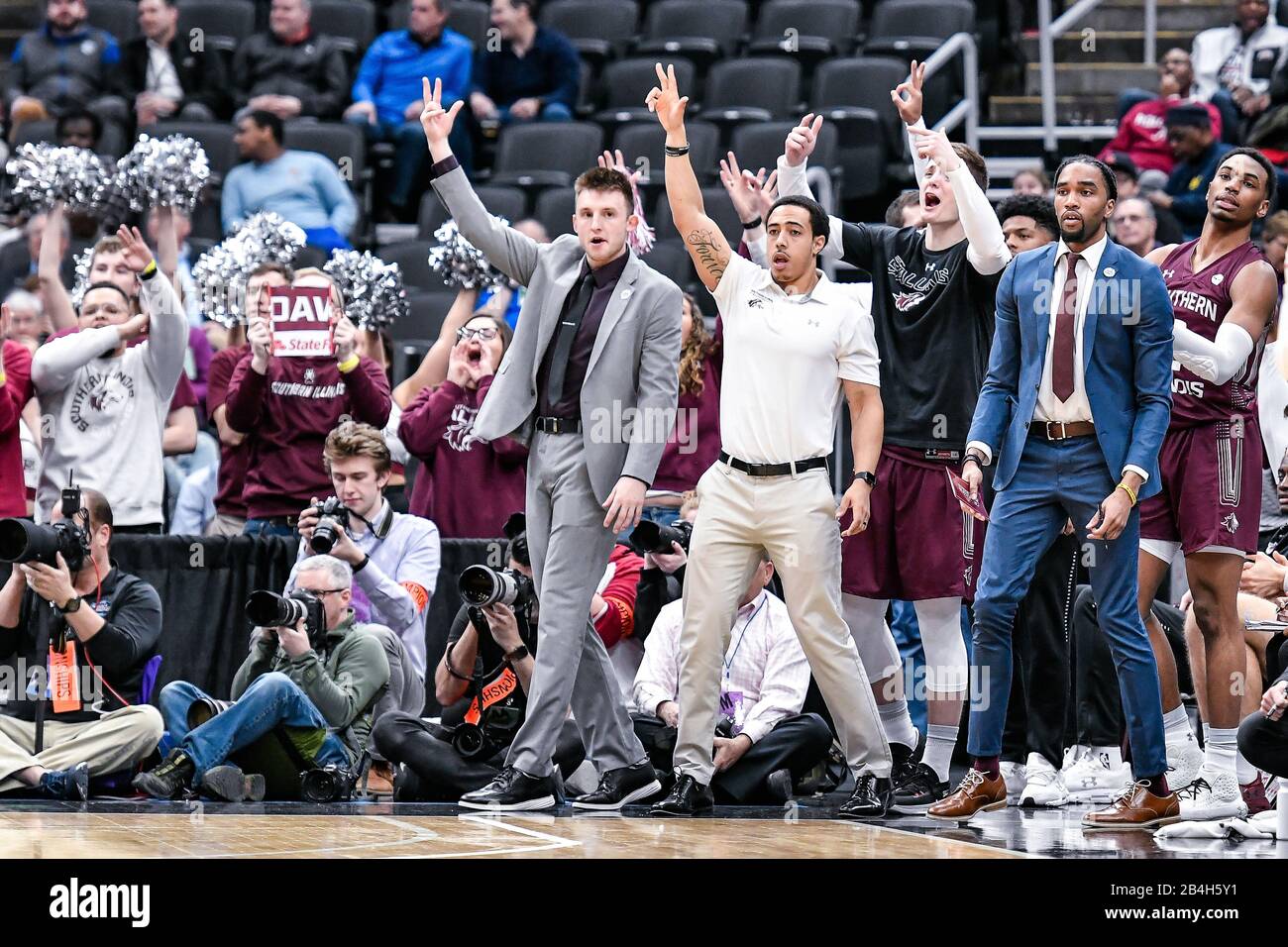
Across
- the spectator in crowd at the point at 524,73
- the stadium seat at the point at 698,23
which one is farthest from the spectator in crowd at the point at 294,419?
the stadium seat at the point at 698,23

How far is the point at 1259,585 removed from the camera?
21.4ft

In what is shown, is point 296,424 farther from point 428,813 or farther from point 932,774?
point 932,774

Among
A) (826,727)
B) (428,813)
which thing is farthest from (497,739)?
(826,727)

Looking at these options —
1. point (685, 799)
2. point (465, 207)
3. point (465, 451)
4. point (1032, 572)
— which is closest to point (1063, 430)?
point (1032, 572)

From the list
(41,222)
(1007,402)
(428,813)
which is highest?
(41,222)

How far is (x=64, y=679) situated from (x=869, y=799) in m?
2.74

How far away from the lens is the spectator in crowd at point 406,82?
1164cm

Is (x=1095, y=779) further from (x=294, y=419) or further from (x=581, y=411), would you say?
(x=294, y=419)

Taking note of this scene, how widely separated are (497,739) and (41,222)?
16.2ft

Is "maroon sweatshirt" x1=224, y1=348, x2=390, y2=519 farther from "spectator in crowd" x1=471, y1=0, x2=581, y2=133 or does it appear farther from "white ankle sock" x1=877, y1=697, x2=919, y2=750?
"spectator in crowd" x1=471, y1=0, x2=581, y2=133

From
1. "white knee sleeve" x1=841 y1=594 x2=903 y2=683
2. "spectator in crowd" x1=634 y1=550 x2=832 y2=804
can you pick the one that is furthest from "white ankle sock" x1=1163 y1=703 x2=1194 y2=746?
"spectator in crowd" x1=634 y1=550 x2=832 y2=804

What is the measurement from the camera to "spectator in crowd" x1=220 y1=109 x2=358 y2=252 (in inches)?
405
